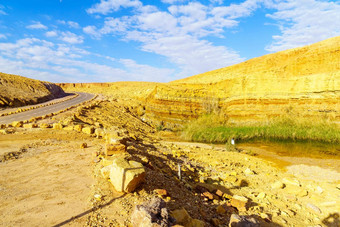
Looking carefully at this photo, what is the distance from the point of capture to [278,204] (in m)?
5.85

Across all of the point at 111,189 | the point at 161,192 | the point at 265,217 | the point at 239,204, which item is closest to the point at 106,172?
the point at 111,189

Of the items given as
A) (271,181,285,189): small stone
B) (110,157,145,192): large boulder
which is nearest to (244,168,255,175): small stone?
(271,181,285,189): small stone

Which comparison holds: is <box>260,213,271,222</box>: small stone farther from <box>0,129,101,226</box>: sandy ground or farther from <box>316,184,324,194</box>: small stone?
<box>0,129,101,226</box>: sandy ground

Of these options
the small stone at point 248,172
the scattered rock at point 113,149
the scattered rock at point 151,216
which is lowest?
the small stone at point 248,172

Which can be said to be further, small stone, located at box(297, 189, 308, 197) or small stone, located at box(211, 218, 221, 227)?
small stone, located at box(297, 189, 308, 197)

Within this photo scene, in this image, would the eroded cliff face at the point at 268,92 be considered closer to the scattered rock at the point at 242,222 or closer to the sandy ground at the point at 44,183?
the sandy ground at the point at 44,183

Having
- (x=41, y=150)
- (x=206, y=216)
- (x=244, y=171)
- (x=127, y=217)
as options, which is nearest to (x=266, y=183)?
(x=244, y=171)

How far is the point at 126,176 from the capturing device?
13.6 feet

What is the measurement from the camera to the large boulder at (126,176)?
13.6ft

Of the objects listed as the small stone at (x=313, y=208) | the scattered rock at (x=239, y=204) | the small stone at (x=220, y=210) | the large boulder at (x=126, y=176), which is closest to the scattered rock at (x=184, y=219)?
the large boulder at (x=126, y=176)

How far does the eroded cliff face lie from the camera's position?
18.4 metres

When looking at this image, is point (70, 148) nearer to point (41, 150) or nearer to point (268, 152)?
point (41, 150)

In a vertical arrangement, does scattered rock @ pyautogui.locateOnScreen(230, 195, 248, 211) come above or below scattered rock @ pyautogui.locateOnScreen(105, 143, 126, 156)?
below

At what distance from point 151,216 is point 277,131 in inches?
683
